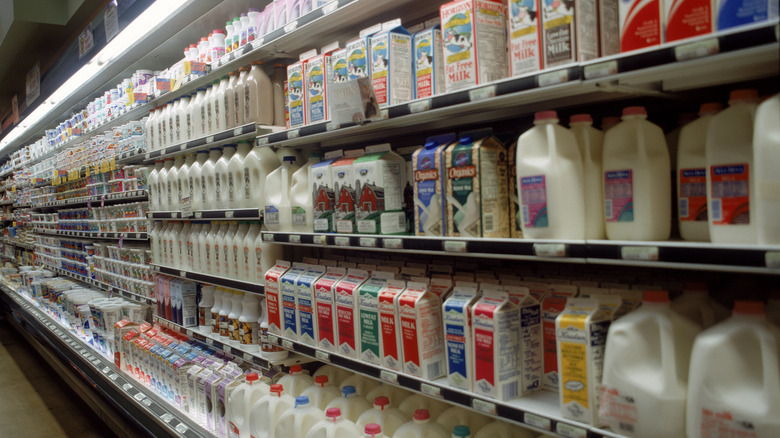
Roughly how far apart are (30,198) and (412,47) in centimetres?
827

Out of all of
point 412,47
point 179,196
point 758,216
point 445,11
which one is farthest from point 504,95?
point 179,196

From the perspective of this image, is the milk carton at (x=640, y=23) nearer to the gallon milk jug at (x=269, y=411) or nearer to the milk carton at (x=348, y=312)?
the milk carton at (x=348, y=312)

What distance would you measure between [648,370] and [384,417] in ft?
3.68

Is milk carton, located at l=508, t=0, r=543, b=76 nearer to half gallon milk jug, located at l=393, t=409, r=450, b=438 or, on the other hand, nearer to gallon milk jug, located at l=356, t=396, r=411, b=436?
half gallon milk jug, located at l=393, t=409, r=450, b=438

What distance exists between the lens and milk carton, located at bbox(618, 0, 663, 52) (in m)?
1.32

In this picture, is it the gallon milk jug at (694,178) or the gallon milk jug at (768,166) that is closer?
the gallon milk jug at (768,166)

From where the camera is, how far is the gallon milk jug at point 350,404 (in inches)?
90.0

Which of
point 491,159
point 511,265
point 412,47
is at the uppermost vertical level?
point 412,47

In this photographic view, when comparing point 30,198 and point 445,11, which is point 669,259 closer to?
point 445,11

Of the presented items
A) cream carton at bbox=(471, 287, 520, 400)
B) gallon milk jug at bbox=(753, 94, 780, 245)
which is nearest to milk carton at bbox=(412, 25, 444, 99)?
cream carton at bbox=(471, 287, 520, 400)

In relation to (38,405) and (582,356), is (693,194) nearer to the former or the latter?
(582,356)

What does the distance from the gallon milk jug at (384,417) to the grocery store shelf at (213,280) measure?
3.30ft

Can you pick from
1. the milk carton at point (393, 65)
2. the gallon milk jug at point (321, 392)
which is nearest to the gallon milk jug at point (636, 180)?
the milk carton at point (393, 65)

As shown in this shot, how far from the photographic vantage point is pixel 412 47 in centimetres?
202
